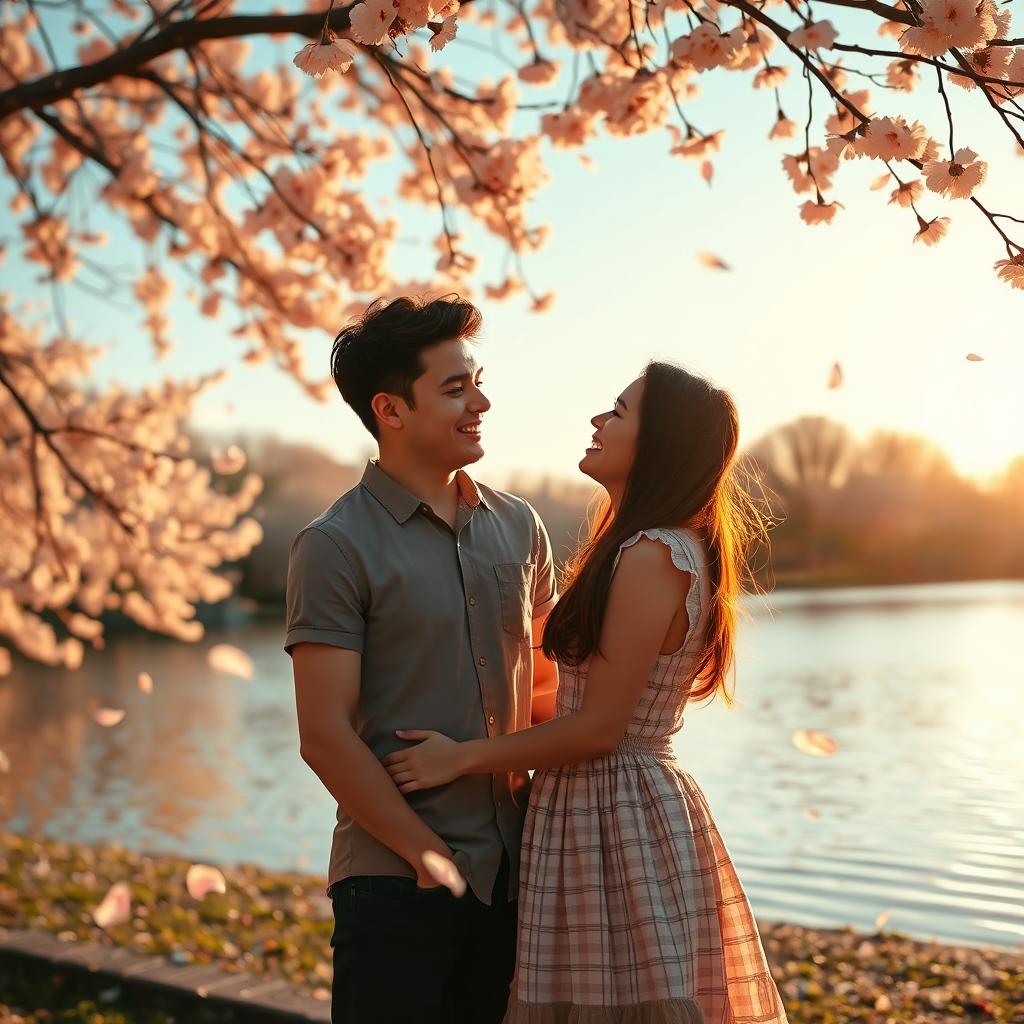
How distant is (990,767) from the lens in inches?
278

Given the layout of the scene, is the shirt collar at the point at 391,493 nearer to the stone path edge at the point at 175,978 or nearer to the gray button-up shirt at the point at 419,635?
the gray button-up shirt at the point at 419,635

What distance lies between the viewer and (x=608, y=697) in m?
1.71

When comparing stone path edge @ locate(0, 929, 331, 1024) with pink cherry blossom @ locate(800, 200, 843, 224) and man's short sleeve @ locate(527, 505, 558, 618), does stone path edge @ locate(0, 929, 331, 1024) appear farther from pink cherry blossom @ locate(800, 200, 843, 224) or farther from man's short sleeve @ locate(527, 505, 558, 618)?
pink cherry blossom @ locate(800, 200, 843, 224)

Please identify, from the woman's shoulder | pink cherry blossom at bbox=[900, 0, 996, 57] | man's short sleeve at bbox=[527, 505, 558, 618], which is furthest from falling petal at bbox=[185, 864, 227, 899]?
pink cherry blossom at bbox=[900, 0, 996, 57]

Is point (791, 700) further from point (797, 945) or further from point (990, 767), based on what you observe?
point (797, 945)

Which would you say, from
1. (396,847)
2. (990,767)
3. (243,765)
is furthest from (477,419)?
(243,765)

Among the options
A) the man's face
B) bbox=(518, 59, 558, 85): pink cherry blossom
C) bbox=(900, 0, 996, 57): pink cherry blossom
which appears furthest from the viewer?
bbox=(518, 59, 558, 85): pink cherry blossom

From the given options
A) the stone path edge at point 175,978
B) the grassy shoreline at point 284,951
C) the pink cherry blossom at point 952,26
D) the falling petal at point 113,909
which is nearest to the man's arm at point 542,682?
the pink cherry blossom at point 952,26

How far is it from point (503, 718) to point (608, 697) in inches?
7.9

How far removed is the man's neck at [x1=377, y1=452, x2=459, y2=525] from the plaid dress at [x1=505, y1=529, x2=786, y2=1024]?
35 centimetres

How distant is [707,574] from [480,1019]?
2.62 ft

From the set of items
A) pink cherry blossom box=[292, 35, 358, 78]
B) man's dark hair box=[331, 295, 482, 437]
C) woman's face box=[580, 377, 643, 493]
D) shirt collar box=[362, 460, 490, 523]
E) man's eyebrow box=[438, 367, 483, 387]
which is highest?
pink cherry blossom box=[292, 35, 358, 78]

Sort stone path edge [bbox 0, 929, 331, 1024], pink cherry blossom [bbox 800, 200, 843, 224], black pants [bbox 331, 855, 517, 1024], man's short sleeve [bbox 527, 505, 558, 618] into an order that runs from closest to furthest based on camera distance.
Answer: black pants [bbox 331, 855, 517, 1024], man's short sleeve [bbox 527, 505, 558, 618], pink cherry blossom [bbox 800, 200, 843, 224], stone path edge [bbox 0, 929, 331, 1024]

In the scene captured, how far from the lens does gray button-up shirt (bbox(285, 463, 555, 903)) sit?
170 cm
